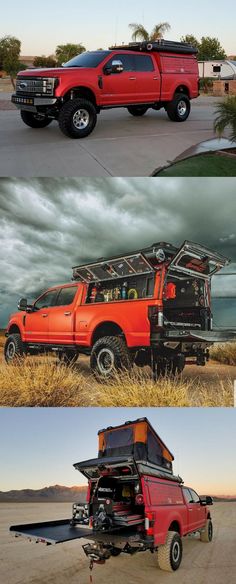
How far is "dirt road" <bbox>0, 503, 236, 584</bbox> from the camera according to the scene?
5.73 meters

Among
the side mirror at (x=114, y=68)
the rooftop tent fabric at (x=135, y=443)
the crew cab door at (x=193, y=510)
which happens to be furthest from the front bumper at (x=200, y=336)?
the side mirror at (x=114, y=68)

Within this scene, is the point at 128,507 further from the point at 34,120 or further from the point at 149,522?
the point at 34,120

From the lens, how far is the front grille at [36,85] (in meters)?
10.0

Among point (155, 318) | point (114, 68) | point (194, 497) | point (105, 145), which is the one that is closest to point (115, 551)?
point (194, 497)

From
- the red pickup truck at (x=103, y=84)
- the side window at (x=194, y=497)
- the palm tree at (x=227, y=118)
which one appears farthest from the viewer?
the palm tree at (x=227, y=118)

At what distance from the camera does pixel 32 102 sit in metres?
10.4

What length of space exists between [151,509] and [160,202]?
10.9 feet

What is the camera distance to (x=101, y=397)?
7.50 m

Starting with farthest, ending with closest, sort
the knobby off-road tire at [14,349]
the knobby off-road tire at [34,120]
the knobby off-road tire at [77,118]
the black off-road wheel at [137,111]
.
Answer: the black off-road wheel at [137,111], the knobby off-road tire at [34,120], the knobby off-road tire at [77,118], the knobby off-road tire at [14,349]

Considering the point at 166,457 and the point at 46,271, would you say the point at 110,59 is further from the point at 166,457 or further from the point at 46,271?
the point at 166,457

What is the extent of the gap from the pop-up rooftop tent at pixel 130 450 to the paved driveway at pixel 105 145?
152 inches

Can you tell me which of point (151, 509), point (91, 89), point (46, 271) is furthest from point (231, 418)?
point (91, 89)

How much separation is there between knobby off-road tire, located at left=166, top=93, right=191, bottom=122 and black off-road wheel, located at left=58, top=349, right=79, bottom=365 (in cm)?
647

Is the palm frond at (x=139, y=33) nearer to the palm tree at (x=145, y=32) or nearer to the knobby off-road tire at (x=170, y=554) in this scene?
the palm tree at (x=145, y=32)
